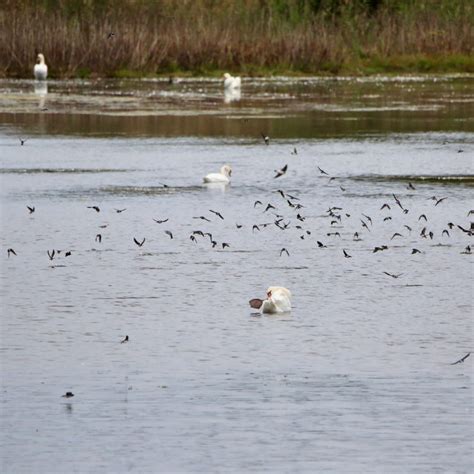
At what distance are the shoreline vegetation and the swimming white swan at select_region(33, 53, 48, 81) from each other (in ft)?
7.20

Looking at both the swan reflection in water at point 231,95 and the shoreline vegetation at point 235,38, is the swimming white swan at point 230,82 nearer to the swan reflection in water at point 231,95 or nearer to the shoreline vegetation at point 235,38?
the swan reflection in water at point 231,95

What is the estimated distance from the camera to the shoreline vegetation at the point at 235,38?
3775 cm

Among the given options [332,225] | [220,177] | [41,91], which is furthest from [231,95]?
[332,225]

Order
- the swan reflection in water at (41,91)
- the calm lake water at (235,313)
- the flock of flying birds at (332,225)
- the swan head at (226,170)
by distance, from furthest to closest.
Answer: the swan reflection in water at (41,91) < the swan head at (226,170) < the flock of flying birds at (332,225) < the calm lake water at (235,313)

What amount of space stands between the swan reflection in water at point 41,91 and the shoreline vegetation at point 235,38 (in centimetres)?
241

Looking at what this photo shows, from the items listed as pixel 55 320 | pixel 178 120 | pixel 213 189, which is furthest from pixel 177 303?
pixel 178 120

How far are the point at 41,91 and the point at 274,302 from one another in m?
23.7

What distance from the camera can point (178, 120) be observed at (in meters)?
25.7

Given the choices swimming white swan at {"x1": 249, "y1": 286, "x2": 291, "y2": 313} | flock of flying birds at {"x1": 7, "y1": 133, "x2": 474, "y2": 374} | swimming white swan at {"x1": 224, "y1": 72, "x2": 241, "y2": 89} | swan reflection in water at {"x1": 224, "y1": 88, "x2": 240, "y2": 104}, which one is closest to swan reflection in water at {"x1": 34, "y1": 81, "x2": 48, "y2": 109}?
swan reflection in water at {"x1": 224, "y1": 88, "x2": 240, "y2": 104}

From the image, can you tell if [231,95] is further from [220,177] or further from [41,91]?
[220,177]

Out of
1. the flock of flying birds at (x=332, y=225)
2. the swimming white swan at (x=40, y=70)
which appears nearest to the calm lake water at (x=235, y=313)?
the flock of flying birds at (x=332, y=225)

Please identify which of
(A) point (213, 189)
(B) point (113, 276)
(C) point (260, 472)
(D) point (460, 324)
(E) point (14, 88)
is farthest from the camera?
(E) point (14, 88)

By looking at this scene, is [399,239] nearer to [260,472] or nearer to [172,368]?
[172,368]

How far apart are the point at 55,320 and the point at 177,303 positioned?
86cm
